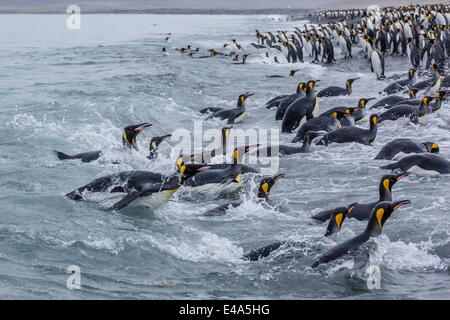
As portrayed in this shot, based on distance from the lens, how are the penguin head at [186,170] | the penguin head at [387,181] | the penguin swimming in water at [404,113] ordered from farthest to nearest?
the penguin swimming in water at [404,113] < the penguin head at [186,170] < the penguin head at [387,181]

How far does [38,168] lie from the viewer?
805 cm

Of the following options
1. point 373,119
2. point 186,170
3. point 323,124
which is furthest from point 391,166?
point 186,170

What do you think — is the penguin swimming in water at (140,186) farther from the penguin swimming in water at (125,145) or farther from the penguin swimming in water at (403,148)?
the penguin swimming in water at (403,148)

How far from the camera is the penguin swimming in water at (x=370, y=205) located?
5.75 meters

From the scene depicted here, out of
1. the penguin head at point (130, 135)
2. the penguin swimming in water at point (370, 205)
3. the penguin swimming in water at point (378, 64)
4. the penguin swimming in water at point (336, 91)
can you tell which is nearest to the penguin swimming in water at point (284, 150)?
the penguin head at point (130, 135)

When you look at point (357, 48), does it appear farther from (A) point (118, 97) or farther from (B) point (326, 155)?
(B) point (326, 155)

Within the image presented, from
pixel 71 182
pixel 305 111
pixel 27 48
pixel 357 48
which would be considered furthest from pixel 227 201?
pixel 27 48

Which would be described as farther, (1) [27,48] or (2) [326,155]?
(1) [27,48]

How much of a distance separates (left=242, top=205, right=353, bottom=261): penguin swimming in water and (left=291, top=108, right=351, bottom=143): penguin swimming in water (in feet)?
13.6

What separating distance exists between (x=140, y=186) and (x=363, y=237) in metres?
2.30

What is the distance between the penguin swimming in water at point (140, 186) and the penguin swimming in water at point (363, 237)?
1833 mm

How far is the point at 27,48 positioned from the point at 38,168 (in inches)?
929

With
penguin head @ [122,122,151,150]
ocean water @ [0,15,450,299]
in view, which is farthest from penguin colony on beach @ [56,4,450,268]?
ocean water @ [0,15,450,299]

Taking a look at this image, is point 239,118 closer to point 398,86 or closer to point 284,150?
point 284,150
